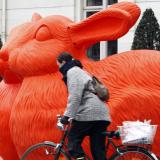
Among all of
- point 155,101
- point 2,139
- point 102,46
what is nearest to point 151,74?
point 155,101

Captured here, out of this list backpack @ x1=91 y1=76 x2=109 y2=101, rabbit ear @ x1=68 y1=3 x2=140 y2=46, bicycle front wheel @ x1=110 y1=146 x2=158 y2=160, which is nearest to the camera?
backpack @ x1=91 y1=76 x2=109 y2=101

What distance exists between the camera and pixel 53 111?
20.7ft

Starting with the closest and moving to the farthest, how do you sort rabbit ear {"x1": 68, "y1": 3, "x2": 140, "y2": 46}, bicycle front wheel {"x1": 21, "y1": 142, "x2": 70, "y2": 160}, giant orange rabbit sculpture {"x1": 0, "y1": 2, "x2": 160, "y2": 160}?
bicycle front wheel {"x1": 21, "y1": 142, "x2": 70, "y2": 160} → giant orange rabbit sculpture {"x1": 0, "y1": 2, "x2": 160, "y2": 160} → rabbit ear {"x1": 68, "y1": 3, "x2": 140, "y2": 46}

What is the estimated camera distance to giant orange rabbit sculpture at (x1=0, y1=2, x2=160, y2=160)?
616cm

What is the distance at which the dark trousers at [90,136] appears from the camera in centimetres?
567

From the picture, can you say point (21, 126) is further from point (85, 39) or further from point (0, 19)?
point (0, 19)

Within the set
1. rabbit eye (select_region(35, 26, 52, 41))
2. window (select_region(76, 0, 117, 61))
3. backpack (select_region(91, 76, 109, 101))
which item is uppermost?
rabbit eye (select_region(35, 26, 52, 41))

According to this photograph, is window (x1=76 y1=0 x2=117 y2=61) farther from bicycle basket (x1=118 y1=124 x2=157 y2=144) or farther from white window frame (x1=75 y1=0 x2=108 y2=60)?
bicycle basket (x1=118 y1=124 x2=157 y2=144)

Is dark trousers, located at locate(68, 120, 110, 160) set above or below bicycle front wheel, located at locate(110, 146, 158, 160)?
above

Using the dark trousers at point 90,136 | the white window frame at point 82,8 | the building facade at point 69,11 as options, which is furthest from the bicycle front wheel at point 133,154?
the white window frame at point 82,8

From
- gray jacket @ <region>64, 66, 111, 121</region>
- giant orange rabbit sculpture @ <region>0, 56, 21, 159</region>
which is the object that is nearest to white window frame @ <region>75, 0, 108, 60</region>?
giant orange rabbit sculpture @ <region>0, 56, 21, 159</region>

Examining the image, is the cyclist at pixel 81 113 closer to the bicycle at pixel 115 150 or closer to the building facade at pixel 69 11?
the bicycle at pixel 115 150

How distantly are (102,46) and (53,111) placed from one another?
8.07 meters

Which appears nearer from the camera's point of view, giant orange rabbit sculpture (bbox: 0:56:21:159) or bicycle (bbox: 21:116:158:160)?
bicycle (bbox: 21:116:158:160)
